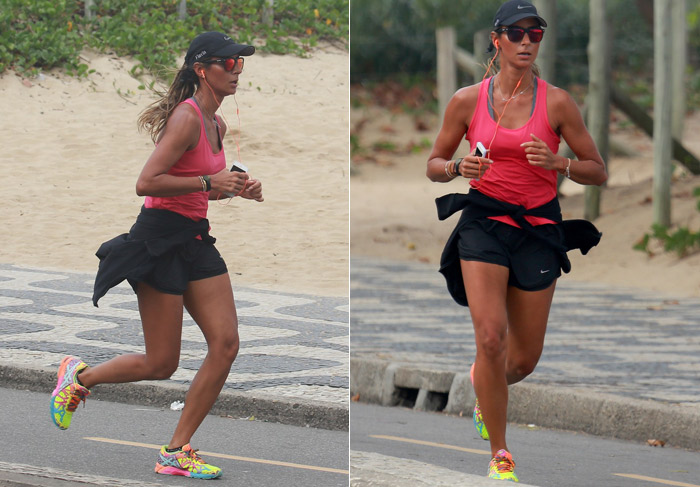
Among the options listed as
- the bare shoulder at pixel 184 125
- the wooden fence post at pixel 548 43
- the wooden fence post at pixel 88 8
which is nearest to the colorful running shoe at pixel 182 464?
the bare shoulder at pixel 184 125

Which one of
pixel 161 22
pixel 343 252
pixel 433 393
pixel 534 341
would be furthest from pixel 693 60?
pixel 534 341

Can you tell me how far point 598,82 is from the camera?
55.8ft

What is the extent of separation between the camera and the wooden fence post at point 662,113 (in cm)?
1566

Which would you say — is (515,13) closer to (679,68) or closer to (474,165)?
(474,165)

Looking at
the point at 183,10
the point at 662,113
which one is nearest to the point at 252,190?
the point at 183,10

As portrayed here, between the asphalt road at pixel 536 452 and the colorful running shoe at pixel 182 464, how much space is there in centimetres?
72

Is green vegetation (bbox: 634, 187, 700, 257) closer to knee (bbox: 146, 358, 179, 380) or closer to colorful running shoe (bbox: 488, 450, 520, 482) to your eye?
colorful running shoe (bbox: 488, 450, 520, 482)

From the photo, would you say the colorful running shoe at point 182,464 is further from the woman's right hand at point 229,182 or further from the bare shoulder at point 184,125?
the bare shoulder at point 184,125

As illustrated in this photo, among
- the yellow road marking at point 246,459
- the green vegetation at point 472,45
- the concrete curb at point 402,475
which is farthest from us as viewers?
the green vegetation at point 472,45

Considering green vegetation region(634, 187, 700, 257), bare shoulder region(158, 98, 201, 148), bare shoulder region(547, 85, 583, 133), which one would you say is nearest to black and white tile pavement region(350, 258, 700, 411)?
green vegetation region(634, 187, 700, 257)

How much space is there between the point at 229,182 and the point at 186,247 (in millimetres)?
387

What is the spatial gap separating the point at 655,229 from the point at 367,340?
6.21 meters

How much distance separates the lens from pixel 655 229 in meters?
15.6

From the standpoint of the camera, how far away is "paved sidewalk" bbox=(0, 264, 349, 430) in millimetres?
7445
